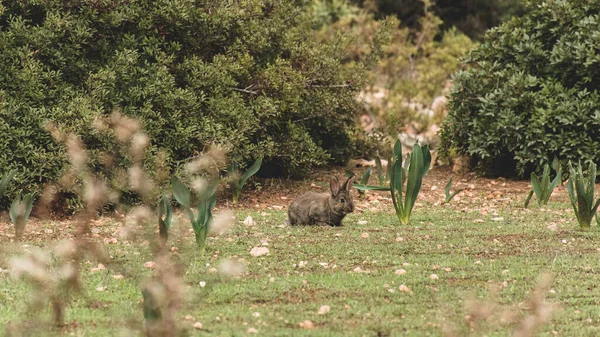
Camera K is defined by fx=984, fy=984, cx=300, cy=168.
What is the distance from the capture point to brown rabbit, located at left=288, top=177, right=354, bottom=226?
356 inches

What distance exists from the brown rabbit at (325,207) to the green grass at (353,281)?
164mm

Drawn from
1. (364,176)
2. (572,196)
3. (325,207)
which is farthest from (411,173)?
(364,176)

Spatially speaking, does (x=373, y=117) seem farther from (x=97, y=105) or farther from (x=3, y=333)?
(x=3, y=333)

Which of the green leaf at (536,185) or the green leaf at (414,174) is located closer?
the green leaf at (414,174)

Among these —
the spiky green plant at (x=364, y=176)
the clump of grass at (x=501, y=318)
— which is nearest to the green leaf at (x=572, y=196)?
the spiky green plant at (x=364, y=176)

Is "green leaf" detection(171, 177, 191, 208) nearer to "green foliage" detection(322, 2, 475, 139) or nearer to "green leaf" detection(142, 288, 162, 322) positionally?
"green leaf" detection(142, 288, 162, 322)

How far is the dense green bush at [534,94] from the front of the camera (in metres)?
12.7

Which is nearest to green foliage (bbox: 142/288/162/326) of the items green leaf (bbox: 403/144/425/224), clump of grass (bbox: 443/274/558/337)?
clump of grass (bbox: 443/274/558/337)

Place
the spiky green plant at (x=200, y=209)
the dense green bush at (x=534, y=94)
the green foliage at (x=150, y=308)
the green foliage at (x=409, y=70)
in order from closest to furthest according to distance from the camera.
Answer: the green foliage at (x=150, y=308) < the spiky green plant at (x=200, y=209) < the dense green bush at (x=534, y=94) < the green foliage at (x=409, y=70)

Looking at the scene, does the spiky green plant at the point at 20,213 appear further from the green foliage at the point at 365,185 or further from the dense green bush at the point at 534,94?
the dense green bush at the point at 534,94

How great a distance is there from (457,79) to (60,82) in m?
5.75

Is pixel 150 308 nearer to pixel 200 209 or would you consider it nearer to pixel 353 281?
pixel 353 281

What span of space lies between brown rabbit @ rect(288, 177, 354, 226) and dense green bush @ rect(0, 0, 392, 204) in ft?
6.13

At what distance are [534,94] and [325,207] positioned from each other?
192 inches
